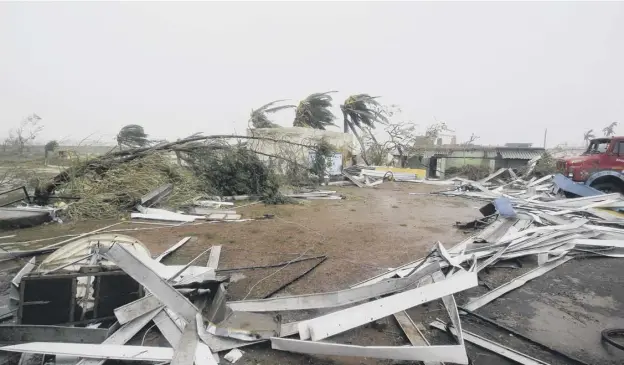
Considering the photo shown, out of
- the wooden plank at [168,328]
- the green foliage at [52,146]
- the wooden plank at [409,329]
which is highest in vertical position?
the green foliage at [52,146]

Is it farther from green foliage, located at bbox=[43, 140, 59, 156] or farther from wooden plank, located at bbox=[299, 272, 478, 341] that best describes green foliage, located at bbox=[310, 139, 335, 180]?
wooden plank, located at bbox=[299, 272, 478, 341]

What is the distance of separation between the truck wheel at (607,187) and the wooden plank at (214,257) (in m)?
11.6

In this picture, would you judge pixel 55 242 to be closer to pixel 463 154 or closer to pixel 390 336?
pixel 390 336

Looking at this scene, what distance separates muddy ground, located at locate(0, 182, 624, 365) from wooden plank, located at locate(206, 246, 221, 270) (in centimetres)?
10

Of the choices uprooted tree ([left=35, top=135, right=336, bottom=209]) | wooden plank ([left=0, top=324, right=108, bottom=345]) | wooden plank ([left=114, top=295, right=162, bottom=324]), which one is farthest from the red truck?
wooden plank ([left=0, top=324, right=108, bottom=345])

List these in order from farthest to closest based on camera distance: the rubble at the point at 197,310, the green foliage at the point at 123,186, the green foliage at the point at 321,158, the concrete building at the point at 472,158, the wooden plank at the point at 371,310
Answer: the concrete building at the point at 472,158 → the green foliage at the point at 321,158 → the green foliage at the point at 123,186 → the wooden plank at the point at 371,310 → the rubble at the point at 197,310

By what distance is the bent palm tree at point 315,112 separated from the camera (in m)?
20.0

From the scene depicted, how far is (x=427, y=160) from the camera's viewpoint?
2019cm

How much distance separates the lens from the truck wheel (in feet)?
29.6

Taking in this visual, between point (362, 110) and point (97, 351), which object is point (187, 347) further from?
point (362, 110)

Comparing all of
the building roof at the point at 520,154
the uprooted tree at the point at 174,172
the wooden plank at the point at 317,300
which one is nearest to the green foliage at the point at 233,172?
the uprooted tree at the point at 174,172

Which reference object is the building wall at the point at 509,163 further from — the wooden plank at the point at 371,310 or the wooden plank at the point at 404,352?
the wooden plank at the point at 404,352

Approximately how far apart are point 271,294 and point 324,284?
69 cm

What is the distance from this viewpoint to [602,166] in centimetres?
938
